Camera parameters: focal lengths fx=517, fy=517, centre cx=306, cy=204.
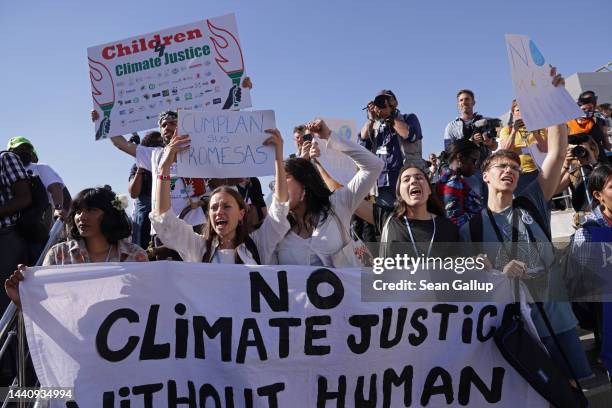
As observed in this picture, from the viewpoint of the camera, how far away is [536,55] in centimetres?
366

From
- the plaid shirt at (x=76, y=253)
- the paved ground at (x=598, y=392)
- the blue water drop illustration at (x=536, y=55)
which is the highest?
the blue water drop illustration at (x=536, y=55)

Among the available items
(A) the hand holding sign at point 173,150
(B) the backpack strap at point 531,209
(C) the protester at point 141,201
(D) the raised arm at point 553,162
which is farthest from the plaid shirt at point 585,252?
(C) the protester at point 141,201

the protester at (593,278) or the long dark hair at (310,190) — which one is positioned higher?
the long dark hair at (310,190)

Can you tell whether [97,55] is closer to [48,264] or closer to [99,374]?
[48,264]

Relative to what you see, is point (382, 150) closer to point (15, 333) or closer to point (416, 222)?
point (416, 222)

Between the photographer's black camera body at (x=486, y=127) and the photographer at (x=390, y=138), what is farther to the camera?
the photographer's black camera body at (x=486, y=127)

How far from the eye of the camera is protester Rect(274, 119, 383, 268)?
3244mm

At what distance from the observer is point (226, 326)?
283cm

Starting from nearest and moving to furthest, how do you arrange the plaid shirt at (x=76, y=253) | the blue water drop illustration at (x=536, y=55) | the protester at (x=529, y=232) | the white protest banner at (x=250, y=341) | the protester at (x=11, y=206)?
the white protest banner at (x=250, y=341) < the protester at (x=529, y=232) < the plaid shirt at (x=76, y=253) < the blue water drop illustration at (x=536, y=55) < the protester at (x=11, y=206)

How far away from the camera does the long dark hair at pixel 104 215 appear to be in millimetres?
3285

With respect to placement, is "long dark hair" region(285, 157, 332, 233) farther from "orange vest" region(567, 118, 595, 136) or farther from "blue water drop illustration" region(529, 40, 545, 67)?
"orange vest" region(567, 118, 595, 136)

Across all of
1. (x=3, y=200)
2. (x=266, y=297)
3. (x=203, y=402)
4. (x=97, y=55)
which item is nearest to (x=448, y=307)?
(x=266, y=297)

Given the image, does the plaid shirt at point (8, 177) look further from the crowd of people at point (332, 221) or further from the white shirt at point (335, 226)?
the white shirt at point (335, 226)

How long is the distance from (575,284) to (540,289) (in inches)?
12.4
